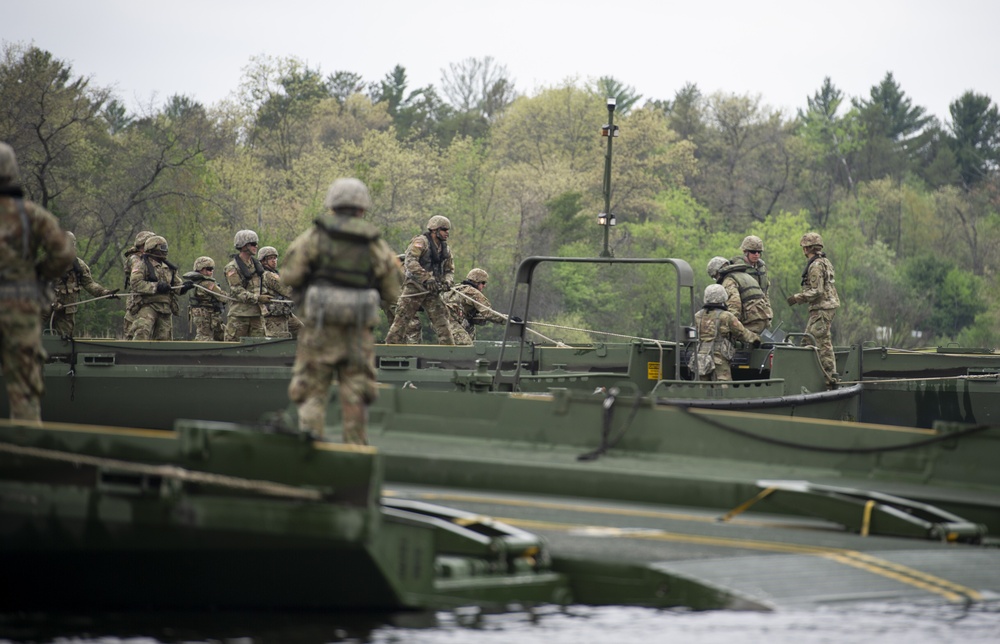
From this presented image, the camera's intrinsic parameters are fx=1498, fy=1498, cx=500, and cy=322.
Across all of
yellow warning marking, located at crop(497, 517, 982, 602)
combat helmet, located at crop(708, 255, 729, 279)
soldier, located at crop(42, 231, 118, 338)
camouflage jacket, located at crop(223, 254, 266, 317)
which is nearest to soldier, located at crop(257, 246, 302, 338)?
camouflage jacket, located at crop(223, 254, 266, 317)

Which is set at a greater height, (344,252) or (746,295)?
(746,295)

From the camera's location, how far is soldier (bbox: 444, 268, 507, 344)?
2028 cm

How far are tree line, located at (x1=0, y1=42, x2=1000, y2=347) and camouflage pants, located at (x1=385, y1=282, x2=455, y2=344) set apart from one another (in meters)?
17.6

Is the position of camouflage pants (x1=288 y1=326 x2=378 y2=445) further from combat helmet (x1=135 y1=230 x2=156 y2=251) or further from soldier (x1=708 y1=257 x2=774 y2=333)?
combat helmet (x1=135 y1=230 x2=156 y2=251)

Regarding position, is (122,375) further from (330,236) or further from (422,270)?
(330,236)

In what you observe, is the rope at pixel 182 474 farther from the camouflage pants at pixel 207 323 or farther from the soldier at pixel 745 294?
the camouflage pants at pixel 207 323

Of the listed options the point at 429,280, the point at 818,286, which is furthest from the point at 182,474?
the point at 818,286

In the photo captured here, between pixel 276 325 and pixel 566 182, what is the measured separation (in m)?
46.4

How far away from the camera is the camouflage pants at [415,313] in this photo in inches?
744

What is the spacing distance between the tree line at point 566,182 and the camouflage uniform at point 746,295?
21.5m

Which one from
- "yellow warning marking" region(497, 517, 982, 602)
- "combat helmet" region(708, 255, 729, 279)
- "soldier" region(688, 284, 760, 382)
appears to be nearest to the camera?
"yellow warning marking" region(497, 517, 982, 602)

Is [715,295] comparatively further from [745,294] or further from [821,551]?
[821,551]

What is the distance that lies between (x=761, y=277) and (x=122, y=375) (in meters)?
7.50

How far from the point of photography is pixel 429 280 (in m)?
18.6
